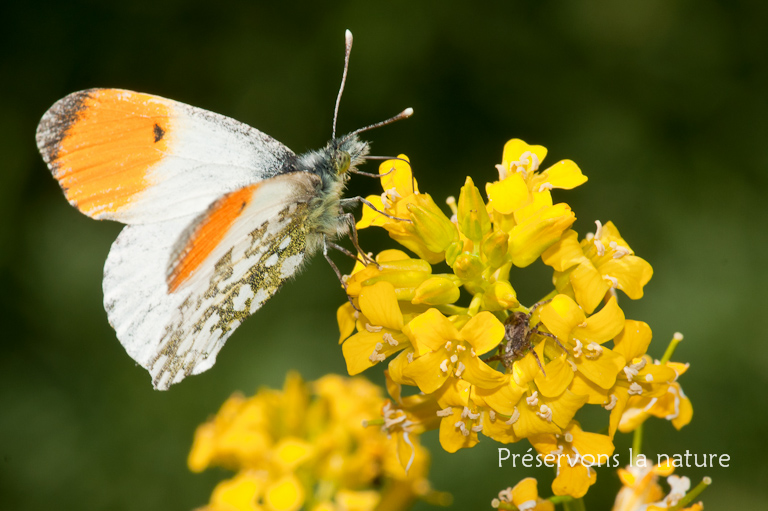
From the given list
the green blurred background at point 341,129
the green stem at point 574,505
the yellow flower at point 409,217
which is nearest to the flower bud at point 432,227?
the yellow flower at point 409,217

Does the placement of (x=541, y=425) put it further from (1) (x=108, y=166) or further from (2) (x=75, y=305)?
(2) (x=75, y=305)

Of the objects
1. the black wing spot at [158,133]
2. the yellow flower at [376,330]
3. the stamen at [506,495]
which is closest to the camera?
the yellow flower at [376,330]

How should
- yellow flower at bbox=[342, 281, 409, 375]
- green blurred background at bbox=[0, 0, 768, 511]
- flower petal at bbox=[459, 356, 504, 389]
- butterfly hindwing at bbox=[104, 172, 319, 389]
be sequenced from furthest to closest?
green blurred background at bbox=[0, 0, 768, 511] < butterfly hindwing at bbox=[104, 172, 319, 389] < yellow flower at bbox=[342, 281, 409, 375] < flower petal at bbox=[459, 356, 504, 389]

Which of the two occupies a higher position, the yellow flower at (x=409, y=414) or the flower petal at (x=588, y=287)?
the flower petal at (x=588, y=287)

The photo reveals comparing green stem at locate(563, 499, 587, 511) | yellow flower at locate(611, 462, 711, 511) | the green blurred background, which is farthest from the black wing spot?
the green blurred background

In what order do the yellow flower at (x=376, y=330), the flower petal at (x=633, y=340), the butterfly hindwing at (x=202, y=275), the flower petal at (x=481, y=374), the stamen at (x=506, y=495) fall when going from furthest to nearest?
the butterfly hindwing at (x=202, y=275) → the stamen at (x=506, y=495) → the yellow flower at (x=376, y=330) → the flower petal at (x=633, y=340) → the flower petal at (x=481, y=374)

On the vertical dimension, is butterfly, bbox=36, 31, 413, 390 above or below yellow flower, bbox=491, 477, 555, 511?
above

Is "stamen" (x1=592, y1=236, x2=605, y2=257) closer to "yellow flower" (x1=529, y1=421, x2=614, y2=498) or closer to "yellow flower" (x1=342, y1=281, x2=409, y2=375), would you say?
"yellow flower" (x1=529, y1=421, x2=614, y2=498)

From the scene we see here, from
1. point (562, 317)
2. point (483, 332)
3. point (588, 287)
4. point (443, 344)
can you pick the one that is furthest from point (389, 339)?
point (588, 287)

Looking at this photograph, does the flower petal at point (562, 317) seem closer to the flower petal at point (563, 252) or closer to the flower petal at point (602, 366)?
the flower petal at point (602, 366)

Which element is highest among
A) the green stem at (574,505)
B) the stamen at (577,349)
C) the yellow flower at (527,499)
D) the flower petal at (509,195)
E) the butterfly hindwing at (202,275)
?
the flower petal at (509,195)
